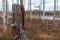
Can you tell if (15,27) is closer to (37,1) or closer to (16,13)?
(16,13)

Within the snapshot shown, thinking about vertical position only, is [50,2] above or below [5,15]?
above

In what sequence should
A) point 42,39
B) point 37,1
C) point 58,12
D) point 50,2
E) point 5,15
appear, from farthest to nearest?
point 58,12, point 50,2, point 37,1, point 5,15, point 42,39

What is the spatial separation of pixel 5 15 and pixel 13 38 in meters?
3.50

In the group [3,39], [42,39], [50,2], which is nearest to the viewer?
[3,39]

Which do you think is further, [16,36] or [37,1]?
[37,1]

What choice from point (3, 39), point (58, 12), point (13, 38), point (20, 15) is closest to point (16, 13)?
point (20, 15)

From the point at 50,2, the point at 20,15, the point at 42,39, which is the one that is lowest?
the point at 42,39

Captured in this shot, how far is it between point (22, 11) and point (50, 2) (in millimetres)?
14943

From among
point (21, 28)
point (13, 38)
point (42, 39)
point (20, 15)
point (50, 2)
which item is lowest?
point (42, 39)

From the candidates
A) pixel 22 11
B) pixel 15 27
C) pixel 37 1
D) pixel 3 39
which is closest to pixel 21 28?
pixel 15 27

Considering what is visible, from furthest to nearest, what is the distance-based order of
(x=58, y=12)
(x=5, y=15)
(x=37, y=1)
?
(x=58, y=12)
(x=37, y=1)
(x=5, y=15)

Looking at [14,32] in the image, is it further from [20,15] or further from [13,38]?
[20,15]

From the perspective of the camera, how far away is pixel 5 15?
6188mm

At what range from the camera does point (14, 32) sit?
2.69 m
